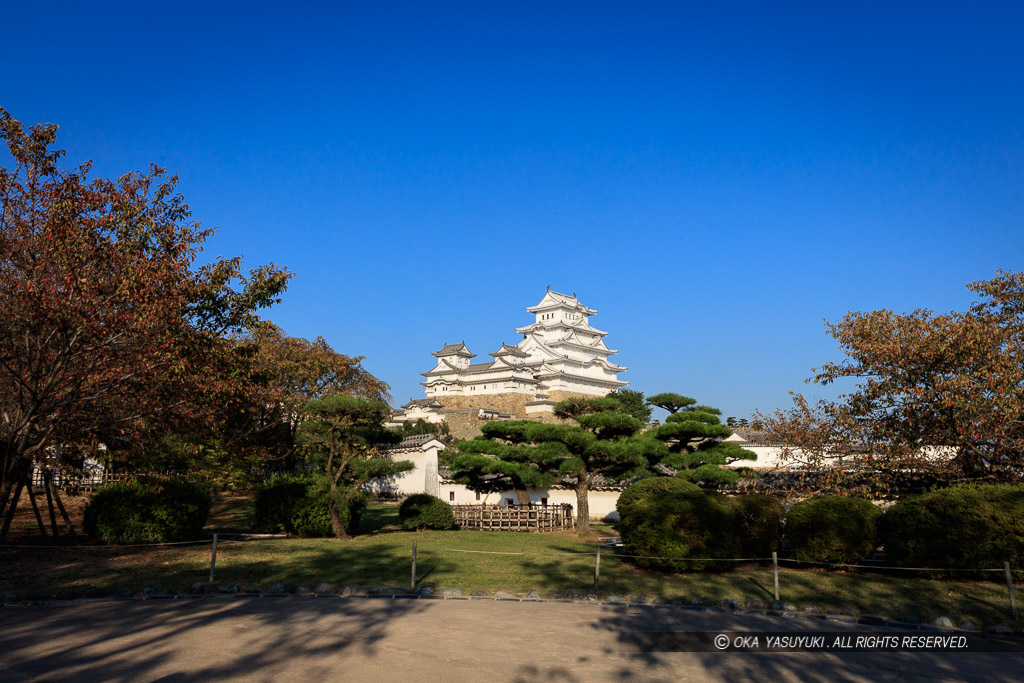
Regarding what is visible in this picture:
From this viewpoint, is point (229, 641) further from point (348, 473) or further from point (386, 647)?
point (348, 473)

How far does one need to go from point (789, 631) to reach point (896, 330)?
8.70 meters

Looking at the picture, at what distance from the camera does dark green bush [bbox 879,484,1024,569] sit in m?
11.4

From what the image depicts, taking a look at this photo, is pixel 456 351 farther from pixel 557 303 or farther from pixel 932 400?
pixel 932 400

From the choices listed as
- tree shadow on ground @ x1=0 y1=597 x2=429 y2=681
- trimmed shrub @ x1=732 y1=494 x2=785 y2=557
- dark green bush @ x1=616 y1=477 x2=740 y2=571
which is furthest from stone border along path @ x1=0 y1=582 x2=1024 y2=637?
trimmed shrub @ x1=732 y1=494 x2=785 y2=557

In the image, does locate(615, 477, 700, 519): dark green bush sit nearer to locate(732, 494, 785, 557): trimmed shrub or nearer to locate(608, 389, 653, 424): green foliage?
locate(732, 494, 785, 557): trimmed shrub

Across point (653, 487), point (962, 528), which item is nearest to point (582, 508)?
point (653, 487)

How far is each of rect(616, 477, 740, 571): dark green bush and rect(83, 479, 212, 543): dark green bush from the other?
1030cm

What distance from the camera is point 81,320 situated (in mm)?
10859

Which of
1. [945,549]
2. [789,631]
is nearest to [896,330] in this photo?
[945,549]

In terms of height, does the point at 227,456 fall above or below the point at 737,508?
above

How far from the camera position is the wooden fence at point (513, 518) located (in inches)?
984

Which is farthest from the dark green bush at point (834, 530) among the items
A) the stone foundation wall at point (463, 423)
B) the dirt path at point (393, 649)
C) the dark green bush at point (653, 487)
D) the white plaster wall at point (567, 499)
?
the stone foundation wall at point (463, 423)

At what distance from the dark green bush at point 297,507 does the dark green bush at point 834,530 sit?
38.8ft

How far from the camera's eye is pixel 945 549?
38.6 feet
